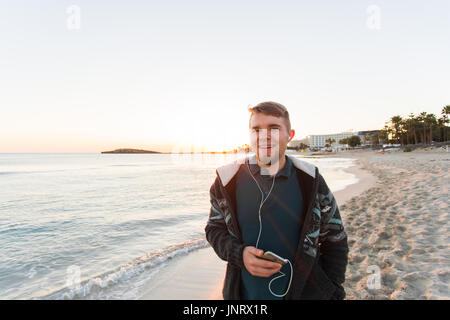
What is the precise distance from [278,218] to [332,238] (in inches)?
17.5

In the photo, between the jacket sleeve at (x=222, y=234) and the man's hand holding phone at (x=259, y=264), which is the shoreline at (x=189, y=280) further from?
the man's hand holding phone at (x=259, y=264)

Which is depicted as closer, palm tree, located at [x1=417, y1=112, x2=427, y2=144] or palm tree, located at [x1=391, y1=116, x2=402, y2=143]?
palm tree, located at [x1=417, y1=112, x2=427, y2=144]

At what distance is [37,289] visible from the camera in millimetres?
4730

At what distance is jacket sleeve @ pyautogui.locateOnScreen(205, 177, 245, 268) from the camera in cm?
159

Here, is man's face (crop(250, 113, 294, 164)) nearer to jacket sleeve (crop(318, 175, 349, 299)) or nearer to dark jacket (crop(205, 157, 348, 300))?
dark jacket (crop(205, 157, 348, 300))

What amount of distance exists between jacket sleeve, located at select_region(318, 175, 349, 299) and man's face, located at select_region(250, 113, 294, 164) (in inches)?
15.5

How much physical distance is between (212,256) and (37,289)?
3.51m

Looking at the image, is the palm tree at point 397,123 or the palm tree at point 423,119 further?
the palm tree at point 397,123

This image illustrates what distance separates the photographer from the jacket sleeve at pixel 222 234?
159 centimetres

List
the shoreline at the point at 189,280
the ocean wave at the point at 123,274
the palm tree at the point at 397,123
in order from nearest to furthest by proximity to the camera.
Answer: the shoreline at the point at 189,280
the ocean wave at the point at 123,274
the palm tree at the point at 397,123

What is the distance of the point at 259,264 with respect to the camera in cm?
143

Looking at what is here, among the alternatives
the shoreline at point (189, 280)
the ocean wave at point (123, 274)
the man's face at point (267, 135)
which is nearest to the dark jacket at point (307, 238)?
the man's face at point (267, 135)

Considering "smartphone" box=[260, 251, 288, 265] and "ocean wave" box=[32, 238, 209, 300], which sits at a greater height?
"smartphone" box=[260, 251, 288, 265]

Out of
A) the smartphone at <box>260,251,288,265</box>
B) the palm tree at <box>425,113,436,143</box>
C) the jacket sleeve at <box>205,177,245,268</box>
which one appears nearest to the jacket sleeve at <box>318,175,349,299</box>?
the smartphone at <box>260,251,288,265</box>
